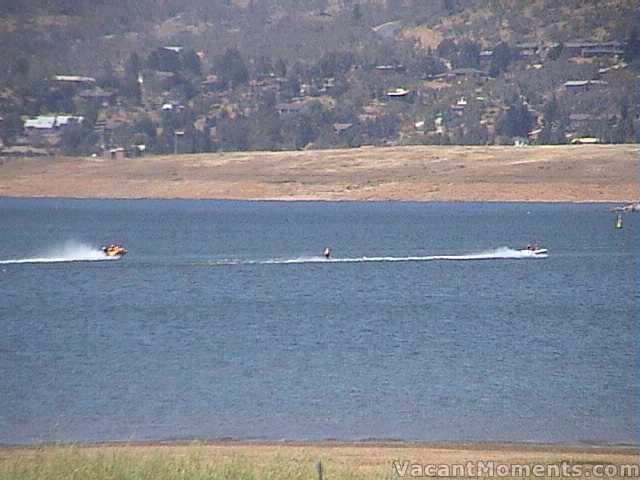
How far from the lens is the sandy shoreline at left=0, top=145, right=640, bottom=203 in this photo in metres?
154

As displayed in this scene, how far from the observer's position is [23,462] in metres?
21.7

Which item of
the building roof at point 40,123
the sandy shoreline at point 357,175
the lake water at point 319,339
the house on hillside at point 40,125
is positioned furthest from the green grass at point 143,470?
the building roof at point 40,123

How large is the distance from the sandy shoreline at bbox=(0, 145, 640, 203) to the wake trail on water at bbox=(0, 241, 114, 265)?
6869 cm

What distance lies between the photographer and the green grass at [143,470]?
19578 mm

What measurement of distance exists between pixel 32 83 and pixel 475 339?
155775 millimetres

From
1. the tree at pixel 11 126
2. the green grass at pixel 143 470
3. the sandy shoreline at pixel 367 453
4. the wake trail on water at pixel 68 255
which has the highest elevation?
the green grass at pixel 143 470

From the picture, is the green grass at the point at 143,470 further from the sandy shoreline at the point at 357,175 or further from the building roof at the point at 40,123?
the building roof at the point at 40,123

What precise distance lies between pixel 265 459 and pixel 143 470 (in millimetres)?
5494

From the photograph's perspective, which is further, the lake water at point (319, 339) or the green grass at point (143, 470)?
the lake water at point (319, 339)

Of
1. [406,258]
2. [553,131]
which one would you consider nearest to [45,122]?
[553,131]

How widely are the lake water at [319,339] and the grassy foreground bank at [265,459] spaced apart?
1.54 metres

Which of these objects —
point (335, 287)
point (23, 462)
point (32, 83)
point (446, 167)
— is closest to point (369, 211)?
point (446, 167)

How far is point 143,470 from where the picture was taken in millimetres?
20062

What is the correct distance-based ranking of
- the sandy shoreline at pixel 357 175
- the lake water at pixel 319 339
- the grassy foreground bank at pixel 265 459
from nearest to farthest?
the grassy foreground bank at pixel 265 459 → the lake water at pixel 319 339 → the sandy shoreline at pixel 357 175
